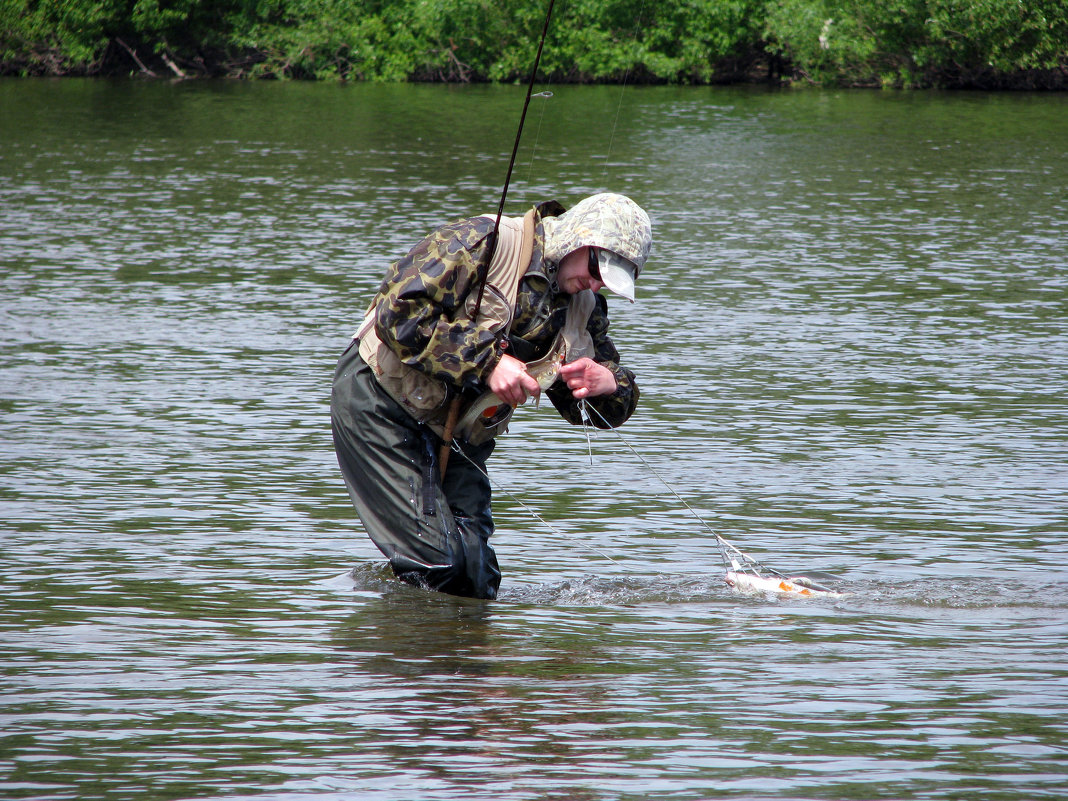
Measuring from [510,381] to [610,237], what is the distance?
1.57ft

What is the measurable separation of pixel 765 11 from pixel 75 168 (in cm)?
2133

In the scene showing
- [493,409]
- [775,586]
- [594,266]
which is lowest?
[775,586]

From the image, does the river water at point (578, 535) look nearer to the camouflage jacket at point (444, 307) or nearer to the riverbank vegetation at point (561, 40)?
the camouflage jacket at point (444, 307)

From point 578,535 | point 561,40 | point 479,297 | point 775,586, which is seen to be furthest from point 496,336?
point 561,40

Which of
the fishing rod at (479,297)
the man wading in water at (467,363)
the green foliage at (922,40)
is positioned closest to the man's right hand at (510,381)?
the man wading in water at (467,363)

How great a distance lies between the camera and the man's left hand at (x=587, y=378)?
14.2 ft

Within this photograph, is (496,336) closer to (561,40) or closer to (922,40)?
(922,40)

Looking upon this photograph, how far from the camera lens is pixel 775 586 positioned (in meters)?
5.04

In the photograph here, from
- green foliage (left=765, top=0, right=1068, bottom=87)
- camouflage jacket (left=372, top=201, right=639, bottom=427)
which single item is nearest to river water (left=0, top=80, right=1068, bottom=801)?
camouflage jacket (left=372, top=201, right=639, bottom=427)

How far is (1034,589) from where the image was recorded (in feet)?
16.7

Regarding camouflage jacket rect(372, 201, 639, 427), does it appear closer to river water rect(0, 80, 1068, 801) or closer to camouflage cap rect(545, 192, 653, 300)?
camouflage cap rect(545, 192, 653, 300)

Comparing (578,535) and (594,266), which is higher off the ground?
(594,266)

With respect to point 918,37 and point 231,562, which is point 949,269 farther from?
point 918,37

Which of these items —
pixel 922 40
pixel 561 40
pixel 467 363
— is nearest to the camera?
pixel 467 363
